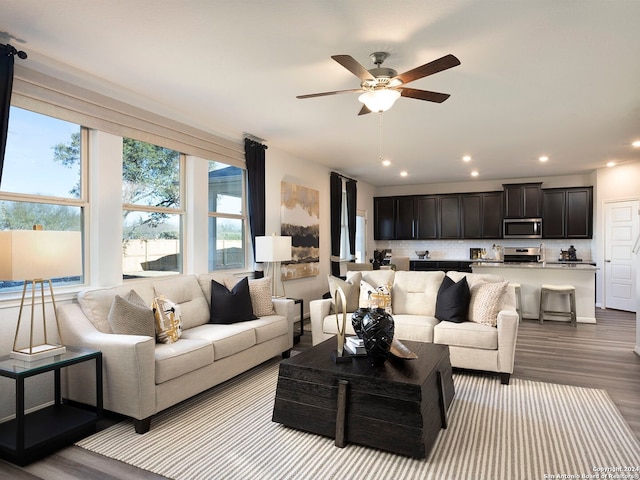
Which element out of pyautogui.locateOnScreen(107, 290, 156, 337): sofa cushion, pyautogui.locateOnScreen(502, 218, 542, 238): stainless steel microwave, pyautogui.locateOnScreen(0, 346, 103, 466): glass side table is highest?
pyautogui.locateOnScreen(502, 218, 542, 238): stainless steel microwave

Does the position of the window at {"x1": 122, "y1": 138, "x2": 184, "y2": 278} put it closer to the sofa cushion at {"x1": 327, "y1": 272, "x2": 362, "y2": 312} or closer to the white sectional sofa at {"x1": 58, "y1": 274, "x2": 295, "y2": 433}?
the white sectional sofa at {"x1": 58, "y1": 274, "x2": 295, "y2": 433}

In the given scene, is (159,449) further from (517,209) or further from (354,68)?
(517,209)

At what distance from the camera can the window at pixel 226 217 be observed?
505 centimetres

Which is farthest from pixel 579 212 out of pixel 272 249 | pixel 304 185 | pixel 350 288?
pixel 272 249

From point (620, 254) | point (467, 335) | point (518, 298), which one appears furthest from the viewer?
point (620, 254)

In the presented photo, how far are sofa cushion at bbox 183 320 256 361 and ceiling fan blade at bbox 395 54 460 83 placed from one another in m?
2.54

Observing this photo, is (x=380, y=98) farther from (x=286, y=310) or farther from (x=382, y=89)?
(x=286, y=310)

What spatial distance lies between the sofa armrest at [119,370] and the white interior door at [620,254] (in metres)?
8.01

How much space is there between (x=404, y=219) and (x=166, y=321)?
292 inches

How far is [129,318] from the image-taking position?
3092 millimetres

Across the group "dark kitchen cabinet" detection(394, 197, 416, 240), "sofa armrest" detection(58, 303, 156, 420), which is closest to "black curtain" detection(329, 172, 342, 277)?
"dark kitchen cabinet" detection(394, 197, 416, 240)

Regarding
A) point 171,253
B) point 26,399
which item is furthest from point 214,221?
point 26,399

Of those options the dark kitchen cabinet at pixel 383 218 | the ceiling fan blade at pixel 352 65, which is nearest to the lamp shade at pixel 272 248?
the ceiling fan blade at pixel 352 65

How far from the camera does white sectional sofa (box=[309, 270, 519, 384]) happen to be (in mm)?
3713
